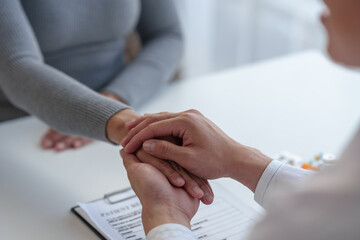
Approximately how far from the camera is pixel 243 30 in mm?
2764

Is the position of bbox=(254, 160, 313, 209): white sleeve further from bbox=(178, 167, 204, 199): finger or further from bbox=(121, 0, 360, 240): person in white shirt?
bbox=(178, 167, 204, 199): finger

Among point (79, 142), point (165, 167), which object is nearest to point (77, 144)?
point (79, 142)

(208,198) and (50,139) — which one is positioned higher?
(208,198)

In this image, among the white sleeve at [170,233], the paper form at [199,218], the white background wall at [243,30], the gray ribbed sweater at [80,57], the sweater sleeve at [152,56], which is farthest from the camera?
the white background wall at [243,30]

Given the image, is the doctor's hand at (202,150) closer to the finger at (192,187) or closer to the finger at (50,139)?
the finger at (192,187)

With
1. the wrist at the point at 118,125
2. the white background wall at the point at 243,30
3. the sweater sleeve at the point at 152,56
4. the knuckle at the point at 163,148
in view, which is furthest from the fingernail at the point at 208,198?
the white background wall at the point at 243,30

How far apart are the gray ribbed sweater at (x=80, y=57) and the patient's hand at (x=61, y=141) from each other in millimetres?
53

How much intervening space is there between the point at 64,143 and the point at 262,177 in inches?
18.9

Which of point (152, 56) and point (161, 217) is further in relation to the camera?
point (152, 56)

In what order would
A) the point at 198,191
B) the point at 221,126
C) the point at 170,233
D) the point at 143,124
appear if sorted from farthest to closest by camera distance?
the point at 221,126 → the point at 143,124 → the point at 198,191 → the point at 170,233

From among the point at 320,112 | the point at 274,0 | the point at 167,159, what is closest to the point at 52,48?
the point at 167,159

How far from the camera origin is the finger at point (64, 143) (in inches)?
45.9

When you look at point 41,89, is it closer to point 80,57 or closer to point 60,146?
point 60,146

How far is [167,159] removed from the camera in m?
0.95
